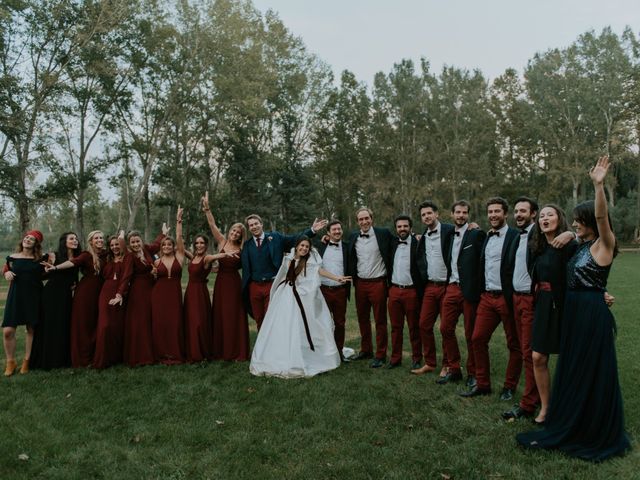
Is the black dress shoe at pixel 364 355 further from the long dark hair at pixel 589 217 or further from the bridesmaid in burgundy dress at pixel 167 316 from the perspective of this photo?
the long dark hair at pixel 589 217

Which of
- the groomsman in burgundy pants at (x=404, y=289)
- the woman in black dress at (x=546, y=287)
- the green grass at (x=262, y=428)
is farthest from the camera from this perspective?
the groomsman in burgundy pants at (x=404, y=289)

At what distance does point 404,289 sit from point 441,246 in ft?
3.03

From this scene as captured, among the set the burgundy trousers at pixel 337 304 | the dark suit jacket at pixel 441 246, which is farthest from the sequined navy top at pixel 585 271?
the burgundy trousers at pixel 337 304

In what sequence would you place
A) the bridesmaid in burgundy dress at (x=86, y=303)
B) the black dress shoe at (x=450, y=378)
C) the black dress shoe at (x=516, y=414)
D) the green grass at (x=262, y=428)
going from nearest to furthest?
the green grass at (x=262, y=428)
the black dress shoe at (x=516, y=414)
the black dress shoe at (x=450, y=378)
the bridesmaid in burgundy dress at (x=86, y=303)

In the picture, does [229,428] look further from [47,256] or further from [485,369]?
[47,256]

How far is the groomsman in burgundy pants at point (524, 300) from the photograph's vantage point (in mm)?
5273

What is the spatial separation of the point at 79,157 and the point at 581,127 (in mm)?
40881

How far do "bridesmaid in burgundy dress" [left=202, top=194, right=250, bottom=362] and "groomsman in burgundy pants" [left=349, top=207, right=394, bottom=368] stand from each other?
1956 millimetres

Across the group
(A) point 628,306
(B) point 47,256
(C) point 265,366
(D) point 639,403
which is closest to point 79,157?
(B) point 47,256

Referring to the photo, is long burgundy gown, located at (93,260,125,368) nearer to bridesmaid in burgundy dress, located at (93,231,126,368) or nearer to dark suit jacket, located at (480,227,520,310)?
bridesmaid in burgundy dress, located at (93,231,126,368)

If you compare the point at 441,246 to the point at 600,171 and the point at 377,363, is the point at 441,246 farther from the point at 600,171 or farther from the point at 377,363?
the point at 600,171

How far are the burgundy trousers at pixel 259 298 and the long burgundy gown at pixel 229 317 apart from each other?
0.68 ft

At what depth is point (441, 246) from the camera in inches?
266

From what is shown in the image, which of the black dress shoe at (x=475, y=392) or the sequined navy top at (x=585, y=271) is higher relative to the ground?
the sequined navy top at (x=585, y=271)
